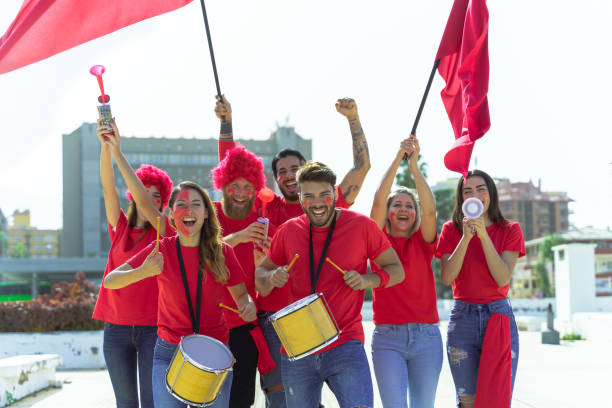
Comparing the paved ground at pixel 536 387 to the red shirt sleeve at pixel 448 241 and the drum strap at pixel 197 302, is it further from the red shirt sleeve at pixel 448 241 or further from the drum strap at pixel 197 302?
the drum strap at pixel 197 302

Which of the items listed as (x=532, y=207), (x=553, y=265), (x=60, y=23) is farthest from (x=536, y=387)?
(x=532, y=207)

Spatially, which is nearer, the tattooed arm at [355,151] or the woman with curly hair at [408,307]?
the woman with curly hair at [408,307]

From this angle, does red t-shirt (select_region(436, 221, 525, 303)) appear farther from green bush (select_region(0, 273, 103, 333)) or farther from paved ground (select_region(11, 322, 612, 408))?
green bush (select_region(0, 273, 103, 333))

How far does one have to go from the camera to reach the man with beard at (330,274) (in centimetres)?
410

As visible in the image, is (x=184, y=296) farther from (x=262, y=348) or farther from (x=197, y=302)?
(x=262, y=348)

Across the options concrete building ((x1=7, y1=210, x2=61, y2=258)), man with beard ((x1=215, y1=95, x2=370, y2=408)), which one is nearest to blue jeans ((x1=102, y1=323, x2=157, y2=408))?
man with beard ((x1=215, y1=95, x2=370, y2=408))

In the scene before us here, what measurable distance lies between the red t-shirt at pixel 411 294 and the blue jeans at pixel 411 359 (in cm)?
7

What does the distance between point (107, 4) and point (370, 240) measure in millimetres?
3076

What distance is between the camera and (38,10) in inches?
221

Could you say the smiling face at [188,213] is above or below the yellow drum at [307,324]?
above

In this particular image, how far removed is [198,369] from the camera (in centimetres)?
390

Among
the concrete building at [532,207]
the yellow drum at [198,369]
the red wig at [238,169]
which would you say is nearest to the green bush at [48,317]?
the red wig at [238,169]

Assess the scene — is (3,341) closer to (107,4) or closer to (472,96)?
(107,4)

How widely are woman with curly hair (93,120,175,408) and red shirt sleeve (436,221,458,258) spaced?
1986 mm
